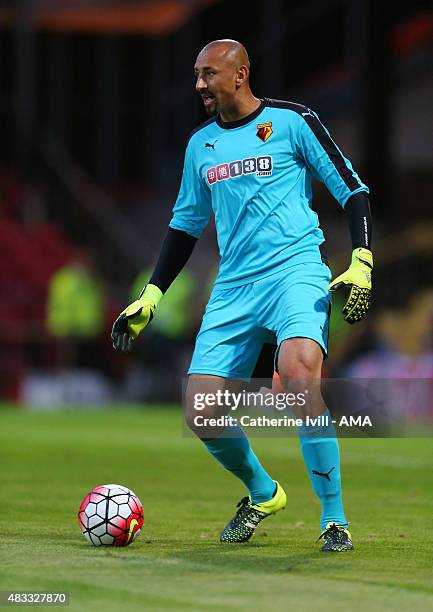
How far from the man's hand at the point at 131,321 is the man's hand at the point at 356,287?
109 centimetres

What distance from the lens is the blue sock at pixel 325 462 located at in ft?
21.6

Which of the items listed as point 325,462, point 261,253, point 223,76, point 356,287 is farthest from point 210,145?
point 325,462

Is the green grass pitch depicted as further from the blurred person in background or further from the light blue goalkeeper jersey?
the blurred person in background

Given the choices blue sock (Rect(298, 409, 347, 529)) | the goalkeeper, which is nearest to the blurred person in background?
the goalkeeper

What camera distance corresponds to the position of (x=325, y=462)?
21.7 feet

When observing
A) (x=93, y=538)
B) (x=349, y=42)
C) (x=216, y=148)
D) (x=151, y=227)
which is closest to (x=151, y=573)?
(x=93, y=538)

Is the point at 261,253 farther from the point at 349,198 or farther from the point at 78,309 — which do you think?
the point at 78,309

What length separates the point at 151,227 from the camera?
33750mm

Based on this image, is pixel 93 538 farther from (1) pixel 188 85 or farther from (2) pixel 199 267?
(1) pixel 188 85

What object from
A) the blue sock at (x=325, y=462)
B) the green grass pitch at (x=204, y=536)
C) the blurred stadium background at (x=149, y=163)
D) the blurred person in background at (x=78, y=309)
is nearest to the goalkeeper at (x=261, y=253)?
the blue sock at (x=325, y=462)

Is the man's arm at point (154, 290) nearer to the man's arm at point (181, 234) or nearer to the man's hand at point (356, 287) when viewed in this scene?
the man's arm at point (181, 234)

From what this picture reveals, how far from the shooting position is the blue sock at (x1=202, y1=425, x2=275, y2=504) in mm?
6984

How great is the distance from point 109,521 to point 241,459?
755 millimetres

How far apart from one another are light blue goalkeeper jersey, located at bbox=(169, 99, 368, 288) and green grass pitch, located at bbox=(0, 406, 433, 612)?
1429 mm
